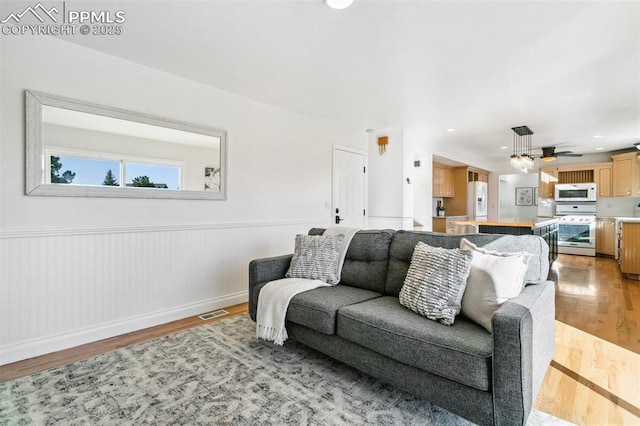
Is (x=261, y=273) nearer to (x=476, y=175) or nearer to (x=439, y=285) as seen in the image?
(x=439, y=285)

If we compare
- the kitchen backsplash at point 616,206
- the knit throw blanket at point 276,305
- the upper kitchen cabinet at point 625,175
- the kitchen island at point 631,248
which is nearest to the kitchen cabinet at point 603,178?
the upper kitchen cabinet at point 625,175

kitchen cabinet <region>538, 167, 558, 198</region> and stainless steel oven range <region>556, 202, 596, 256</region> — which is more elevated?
kitchen cabinet <region>538, 167, 558, 198</region>

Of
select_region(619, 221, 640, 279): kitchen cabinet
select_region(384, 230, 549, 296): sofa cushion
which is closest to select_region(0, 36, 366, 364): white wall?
select_region(384, 230, 549, 296): sofa cushion

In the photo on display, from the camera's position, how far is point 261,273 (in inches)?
101

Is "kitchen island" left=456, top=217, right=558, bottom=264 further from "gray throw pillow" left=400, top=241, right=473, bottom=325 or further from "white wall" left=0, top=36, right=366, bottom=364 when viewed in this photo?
"gray throw pillow" left=400, top=241, right=473, bottom=325

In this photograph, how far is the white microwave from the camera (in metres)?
6.84

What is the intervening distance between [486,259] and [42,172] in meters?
3.13

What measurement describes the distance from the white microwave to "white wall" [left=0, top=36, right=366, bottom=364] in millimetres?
6668

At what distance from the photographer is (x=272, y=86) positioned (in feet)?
10.8

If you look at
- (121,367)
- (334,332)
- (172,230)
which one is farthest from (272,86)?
(121,367)

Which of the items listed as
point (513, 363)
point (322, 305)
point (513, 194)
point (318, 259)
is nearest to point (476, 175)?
point (513, 194)

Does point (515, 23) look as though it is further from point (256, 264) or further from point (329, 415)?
point (329, 415)

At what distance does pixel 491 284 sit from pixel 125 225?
285 centimetres

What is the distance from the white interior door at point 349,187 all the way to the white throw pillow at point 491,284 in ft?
10.0
